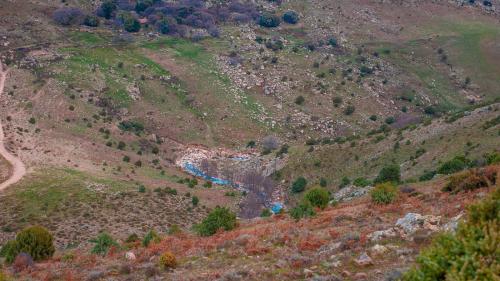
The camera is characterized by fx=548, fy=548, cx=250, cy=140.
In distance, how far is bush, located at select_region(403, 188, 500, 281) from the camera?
830cm

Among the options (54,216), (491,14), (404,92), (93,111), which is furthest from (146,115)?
(491,14)

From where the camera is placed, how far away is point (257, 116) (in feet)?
238

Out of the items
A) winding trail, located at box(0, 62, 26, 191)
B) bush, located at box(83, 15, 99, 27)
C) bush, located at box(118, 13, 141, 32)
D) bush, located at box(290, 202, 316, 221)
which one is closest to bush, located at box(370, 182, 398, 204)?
bush, located at box(290, 202, 316, 221)

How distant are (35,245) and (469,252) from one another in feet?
74.1

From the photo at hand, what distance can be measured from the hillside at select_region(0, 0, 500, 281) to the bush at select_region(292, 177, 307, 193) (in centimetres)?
18

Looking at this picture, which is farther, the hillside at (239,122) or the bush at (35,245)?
the bush at (35,245)

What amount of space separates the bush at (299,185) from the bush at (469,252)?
1731 inches

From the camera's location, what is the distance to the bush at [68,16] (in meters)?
82.1

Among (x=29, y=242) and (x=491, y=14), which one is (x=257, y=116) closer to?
(x=29, y=242)

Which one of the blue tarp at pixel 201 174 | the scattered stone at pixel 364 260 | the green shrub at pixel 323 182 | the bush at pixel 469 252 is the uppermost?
the bush at pixel 469 252

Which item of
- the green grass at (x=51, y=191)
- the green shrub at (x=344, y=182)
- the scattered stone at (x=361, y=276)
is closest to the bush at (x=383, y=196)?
the scattered stone at (x=361, y=276)

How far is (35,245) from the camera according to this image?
86.2ft

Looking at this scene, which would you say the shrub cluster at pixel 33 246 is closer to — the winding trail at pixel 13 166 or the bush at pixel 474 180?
the winding trail at pixel 13 166

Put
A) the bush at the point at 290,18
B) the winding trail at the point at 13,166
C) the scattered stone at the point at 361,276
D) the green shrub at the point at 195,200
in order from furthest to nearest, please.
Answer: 1. the bush at the point at 290,18
2. the green shrub at the point at 195,200
3. the winding trail at the point at 13,166
4. the scattered stone at the point at 361,276
